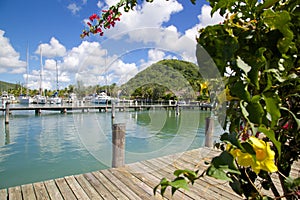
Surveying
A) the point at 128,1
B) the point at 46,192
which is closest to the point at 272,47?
the point at 128,1

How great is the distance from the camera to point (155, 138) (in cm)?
865

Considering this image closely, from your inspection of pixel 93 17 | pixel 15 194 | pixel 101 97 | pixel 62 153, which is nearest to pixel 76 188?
pixel 15 194

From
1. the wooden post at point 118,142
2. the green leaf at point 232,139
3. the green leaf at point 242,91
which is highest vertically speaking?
the green leaf at point 242,91

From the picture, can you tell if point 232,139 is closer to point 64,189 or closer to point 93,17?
point 93,17

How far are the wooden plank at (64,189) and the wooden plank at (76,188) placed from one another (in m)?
0.03

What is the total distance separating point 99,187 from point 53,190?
481mm

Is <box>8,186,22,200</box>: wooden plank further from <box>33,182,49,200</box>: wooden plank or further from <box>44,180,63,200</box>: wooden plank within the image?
<box>44,180,63,200</box>: wooden plank

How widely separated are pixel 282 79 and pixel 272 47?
0.26ft

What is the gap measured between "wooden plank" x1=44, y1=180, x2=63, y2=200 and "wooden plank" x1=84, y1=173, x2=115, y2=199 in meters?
0.37

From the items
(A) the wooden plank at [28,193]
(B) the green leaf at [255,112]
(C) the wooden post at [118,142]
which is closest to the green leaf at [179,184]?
(B) the green leaf at [255,112]

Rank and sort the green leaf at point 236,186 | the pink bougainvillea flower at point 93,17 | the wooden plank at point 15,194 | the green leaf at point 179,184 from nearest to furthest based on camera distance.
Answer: the green leaf at point 179,184 → the green leaf at point 236,186 → the pink bougainvillea flower at point 93,17 → the wooden plank at point 15,194

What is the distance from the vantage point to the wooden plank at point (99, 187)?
2141 millimetres

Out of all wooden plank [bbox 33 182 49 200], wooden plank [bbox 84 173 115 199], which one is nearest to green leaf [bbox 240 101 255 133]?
wooden plank [bbox 84 173 115 199]

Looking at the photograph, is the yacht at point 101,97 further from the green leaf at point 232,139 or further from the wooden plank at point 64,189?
the green leaf at point 232,139
